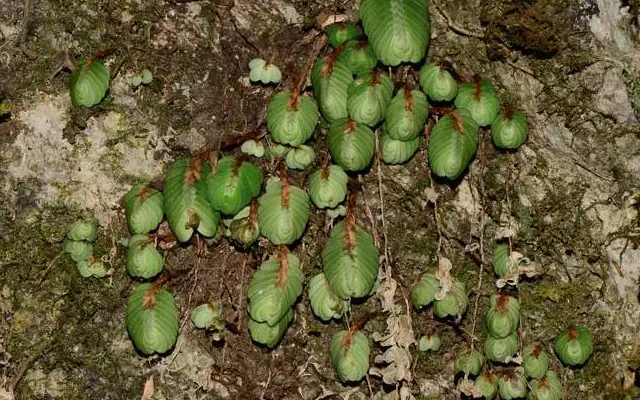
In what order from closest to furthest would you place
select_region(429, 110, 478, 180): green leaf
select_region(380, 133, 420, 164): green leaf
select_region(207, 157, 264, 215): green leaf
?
select_region(207, 157, 264, 215): green leaf → select_region(429, 110, 478, 180): green leaf → select_region(380, 133, 420, 164): green leaf

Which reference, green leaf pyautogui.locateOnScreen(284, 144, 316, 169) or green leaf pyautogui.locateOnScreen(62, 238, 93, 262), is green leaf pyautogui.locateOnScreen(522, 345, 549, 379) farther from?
green leaf pyautogui.locateOnScreen(62, 238, 93, 262)

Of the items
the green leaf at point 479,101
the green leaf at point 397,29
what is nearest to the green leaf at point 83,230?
the green leaf at point 397,29

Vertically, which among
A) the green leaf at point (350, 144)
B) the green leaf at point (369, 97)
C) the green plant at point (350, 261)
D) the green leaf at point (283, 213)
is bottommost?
the green plant at point (350, 261)

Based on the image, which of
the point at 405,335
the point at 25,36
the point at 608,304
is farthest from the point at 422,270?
the point at 25,36

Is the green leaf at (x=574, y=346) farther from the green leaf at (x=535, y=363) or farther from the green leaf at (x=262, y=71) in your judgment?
the green leaf at (x=262, y=71)

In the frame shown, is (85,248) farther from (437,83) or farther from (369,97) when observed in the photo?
(437,83)

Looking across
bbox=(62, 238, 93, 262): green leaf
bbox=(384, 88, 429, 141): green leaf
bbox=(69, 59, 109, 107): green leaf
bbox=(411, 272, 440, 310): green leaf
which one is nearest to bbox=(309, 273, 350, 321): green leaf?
bbox=(411, 272, 440, 310): green leaf
